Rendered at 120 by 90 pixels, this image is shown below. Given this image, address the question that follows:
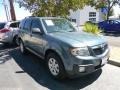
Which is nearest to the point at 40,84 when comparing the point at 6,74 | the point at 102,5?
the point at 6,74

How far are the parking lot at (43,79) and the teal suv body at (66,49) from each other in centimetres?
34

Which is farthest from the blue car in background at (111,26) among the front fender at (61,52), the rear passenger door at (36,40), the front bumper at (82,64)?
the front bumper at (82,64)

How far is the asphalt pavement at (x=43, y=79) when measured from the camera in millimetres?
5867

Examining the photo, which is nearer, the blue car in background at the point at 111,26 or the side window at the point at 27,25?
the side window at the point at 27,25

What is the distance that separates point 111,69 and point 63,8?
6.08 metres

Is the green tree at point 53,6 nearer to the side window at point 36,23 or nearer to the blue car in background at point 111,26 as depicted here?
the side window at point 36,23

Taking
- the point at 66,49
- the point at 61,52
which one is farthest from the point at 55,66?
the point at 66,49

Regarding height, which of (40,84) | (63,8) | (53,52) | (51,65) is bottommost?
(40,84)

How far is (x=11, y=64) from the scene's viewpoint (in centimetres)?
832

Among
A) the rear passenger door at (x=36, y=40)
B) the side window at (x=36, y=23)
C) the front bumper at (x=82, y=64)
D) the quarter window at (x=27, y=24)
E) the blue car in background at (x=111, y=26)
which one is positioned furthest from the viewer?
the blue car in background at (x=111, y=26)

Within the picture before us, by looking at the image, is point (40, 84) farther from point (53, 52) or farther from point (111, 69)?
point (111, 69)

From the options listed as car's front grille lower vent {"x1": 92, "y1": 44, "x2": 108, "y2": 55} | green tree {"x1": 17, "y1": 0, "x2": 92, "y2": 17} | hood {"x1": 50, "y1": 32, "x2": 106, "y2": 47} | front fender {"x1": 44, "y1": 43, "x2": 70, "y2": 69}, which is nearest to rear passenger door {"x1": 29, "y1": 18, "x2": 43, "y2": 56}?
hood {"x1": 50, "y1": 32, "x2": 106, "y2": 47}

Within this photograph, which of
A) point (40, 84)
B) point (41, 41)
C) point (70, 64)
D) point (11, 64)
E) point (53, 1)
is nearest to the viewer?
point (70, 64)

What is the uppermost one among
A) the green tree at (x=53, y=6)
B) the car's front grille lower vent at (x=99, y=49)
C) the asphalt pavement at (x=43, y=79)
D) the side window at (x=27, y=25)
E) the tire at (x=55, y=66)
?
the green tree at (x=53, y=6)
